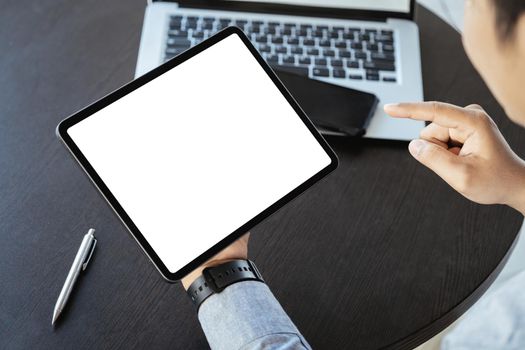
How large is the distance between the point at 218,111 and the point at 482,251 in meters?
0.39

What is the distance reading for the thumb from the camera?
75 centimetres

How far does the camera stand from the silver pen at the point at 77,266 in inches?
27.8

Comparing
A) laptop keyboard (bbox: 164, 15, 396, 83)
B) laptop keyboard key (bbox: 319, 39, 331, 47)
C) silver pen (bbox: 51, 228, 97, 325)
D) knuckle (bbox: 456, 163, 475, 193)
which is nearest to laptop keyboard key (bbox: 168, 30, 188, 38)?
laptop keyboard (bbox: 164, 15, 396, 83)

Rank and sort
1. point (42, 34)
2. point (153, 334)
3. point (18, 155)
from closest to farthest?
point (153, 334), point (18, 155), point (42, 34)

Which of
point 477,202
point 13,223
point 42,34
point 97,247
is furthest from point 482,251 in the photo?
point 42,34

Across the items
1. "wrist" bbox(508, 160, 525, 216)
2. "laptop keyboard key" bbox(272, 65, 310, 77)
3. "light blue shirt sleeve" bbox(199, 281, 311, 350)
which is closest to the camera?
"light blue shirt sleeve" bbox(199, 281, 311, 350)

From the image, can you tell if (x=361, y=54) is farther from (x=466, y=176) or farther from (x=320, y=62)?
(x=466, y=176)

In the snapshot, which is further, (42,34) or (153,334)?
(42,34)

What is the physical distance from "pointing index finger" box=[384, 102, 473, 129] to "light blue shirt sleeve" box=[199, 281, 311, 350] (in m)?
0.28

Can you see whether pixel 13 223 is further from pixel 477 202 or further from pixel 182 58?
pixel 477 202

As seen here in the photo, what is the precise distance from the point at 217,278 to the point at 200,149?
153 mm

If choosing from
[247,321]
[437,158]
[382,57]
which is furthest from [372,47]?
[247,321]

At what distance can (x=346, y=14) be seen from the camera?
3.18ft

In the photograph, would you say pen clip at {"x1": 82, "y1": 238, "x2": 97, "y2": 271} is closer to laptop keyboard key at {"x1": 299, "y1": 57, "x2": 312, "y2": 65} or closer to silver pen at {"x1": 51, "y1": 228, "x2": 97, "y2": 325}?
silver pen at {"x1": 51, "y1": 228, "x2": 97, "y2": 325}
